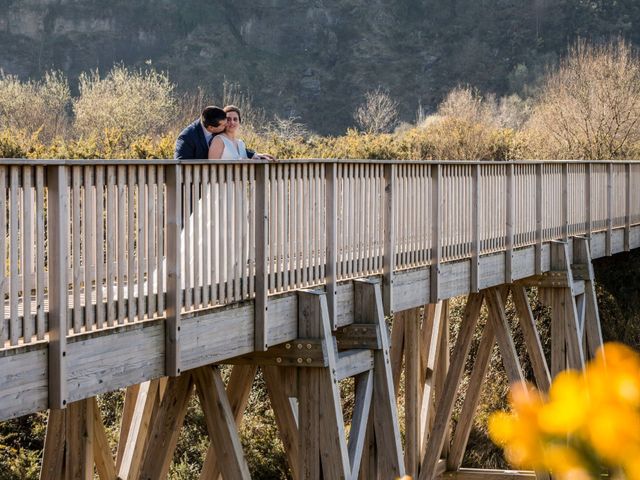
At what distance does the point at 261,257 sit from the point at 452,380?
21.1 feet

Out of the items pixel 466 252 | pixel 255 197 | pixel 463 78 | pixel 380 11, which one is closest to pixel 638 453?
pixel 255 197

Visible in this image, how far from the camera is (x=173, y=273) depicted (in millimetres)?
5938

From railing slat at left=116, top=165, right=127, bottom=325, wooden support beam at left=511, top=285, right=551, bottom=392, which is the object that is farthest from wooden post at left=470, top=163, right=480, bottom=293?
railing slat at left=116, top=165, right=127, bottom=325

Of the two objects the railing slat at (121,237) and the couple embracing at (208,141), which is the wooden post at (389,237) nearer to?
the couple embracing at (208,141)

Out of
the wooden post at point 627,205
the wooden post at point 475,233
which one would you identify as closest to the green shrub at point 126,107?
the wooden post at point 627,205

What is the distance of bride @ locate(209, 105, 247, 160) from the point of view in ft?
25.4

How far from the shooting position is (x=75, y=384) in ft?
16.6

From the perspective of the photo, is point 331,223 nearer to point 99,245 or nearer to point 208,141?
point 208,141

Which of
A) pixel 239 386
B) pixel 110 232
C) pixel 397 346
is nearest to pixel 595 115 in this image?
pixel 397 346

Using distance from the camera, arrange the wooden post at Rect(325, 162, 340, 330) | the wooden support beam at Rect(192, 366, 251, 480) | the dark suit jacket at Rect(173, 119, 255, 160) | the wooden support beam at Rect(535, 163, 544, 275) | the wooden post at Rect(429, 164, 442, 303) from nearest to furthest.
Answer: the wooden support beam at Rect(192, 366, 251, 480), the dark suit jacket at Rect(173, 119, 255, 160), the wooden post at Rect(325, 162, 340, 330), the wooden post at Rect(429, 164, 442, 303), the wooden support beam at Rect(535, 163, 544, 275)

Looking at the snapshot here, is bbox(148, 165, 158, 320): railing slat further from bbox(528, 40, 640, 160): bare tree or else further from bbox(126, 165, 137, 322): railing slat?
bbox(528, 40, 640, 160): bare tree

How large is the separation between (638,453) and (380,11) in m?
82.0

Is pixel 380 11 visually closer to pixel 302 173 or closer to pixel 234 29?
pixel 234 29

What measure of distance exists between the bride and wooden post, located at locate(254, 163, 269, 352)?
656 millimetres
